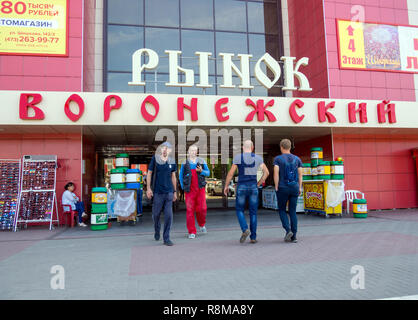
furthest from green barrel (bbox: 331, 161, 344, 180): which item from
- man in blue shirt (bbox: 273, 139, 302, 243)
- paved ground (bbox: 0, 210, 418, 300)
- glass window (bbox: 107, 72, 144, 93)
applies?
glass window (bbox: 107, 72, 144, 93)

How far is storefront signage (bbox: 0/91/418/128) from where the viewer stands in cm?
837

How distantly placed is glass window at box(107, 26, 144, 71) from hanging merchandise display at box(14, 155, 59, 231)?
5603 millimetres

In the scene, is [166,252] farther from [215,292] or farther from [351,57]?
[351,57]

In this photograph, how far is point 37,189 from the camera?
29.5 ft

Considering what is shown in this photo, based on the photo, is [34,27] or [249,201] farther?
[34,27]

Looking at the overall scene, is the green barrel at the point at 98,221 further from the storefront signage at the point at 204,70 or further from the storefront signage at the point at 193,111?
the storefront signage at the point at 204,70

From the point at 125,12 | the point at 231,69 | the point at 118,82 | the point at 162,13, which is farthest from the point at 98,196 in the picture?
the point at 162,13

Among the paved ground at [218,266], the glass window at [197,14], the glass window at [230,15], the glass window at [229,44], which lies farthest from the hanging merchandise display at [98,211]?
the glass window at [230,15]

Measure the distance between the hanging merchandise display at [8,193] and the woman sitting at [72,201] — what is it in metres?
1.26

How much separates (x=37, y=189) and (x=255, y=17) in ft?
38.8

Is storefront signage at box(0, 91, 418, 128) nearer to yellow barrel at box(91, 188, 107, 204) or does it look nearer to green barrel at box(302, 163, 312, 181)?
green barrel at box(302, 163, 312, 181)

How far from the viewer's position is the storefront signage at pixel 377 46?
12.0 metres

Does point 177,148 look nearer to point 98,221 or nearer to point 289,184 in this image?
point 98,221

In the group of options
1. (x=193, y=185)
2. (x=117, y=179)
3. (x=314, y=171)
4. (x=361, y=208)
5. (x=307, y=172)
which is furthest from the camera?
(x=307, y=172)
